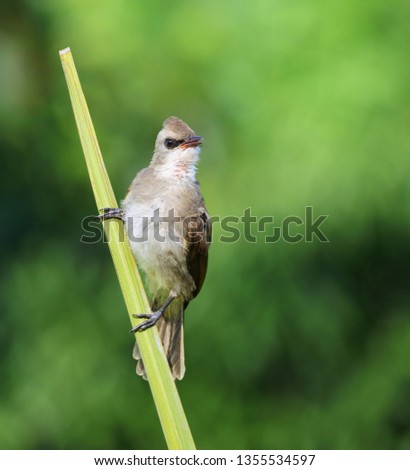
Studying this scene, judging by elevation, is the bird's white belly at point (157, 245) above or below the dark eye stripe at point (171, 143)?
below

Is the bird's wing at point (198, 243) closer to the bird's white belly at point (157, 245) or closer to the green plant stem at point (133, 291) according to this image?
the bird's white belly at point (157, 245)

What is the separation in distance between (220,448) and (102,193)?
2385 mm

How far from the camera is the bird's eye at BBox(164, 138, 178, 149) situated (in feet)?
9.37

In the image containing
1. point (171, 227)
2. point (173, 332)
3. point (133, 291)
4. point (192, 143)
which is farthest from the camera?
point (173, 332)

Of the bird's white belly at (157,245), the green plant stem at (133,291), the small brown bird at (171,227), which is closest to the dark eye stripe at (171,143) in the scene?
the small brown bird at (171,227)

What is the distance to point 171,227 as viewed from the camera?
304 centimetres

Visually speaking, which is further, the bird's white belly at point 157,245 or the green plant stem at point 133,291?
the bird's white belly at point 157,245

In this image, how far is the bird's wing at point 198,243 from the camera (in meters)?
3.05

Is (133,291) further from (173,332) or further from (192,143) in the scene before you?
(173,332)

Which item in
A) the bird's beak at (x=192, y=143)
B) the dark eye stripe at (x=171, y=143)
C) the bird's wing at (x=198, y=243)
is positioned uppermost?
the dark eye stripe at (x=171, y=143)

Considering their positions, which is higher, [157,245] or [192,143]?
[192,143]

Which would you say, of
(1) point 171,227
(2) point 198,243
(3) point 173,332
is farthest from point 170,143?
(3) point 173,332

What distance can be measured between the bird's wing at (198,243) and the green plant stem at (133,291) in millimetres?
973

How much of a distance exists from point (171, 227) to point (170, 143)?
1.21 ft
